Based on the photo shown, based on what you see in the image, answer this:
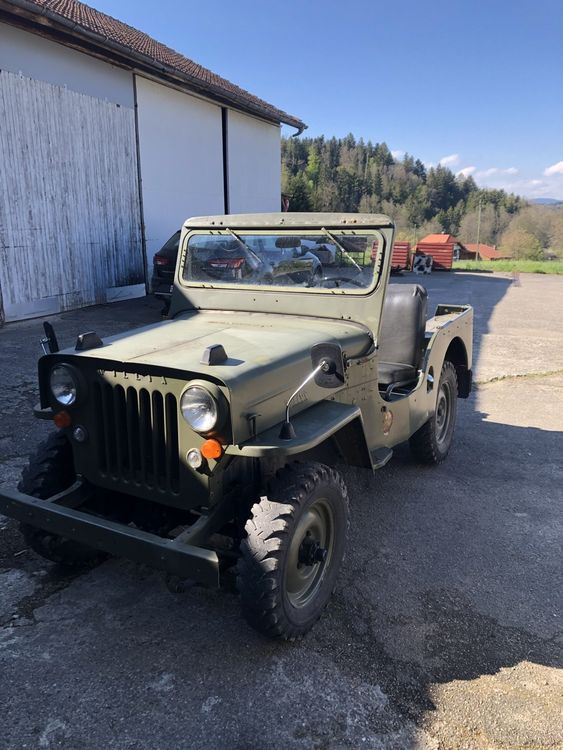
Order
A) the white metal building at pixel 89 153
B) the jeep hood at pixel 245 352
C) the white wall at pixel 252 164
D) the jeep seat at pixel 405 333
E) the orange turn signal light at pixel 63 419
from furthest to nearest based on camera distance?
1. the white wall at pixel 252 164
2. the white metal building at pixel 89 153
3. the jeep seat at pixel 405 333
4. the orange turn signal light at pixel 63 419
5. the jeep hood at pixel 245 352

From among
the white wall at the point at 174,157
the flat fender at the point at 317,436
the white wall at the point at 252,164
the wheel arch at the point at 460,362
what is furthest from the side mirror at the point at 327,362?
the white wall at the point at 252,164

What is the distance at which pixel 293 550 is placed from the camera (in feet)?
8.41

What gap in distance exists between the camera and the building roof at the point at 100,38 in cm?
913

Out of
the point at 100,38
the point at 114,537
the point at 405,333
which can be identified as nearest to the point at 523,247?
the point at 100,38

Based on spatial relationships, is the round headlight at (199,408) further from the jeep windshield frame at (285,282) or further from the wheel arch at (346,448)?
the jeep windshield frame at (285,282)

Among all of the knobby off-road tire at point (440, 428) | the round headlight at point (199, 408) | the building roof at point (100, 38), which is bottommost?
the knobby off-road tire at point (440, 428)

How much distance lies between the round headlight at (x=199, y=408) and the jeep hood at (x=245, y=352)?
0.23ft

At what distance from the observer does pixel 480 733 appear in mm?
2176

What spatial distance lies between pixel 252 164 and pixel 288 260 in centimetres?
1374

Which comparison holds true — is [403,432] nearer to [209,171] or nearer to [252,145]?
[209,171]

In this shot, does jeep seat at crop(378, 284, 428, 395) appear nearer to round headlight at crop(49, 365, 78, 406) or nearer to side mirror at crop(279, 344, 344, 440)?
side mirror at crop(279, 344, 344, 440)

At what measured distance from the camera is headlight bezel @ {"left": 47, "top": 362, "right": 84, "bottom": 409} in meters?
2.72

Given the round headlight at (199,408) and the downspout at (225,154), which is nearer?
the round headlight at (199,408)

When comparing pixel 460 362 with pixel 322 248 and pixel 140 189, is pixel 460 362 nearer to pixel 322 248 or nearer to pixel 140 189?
pixel 322 248
